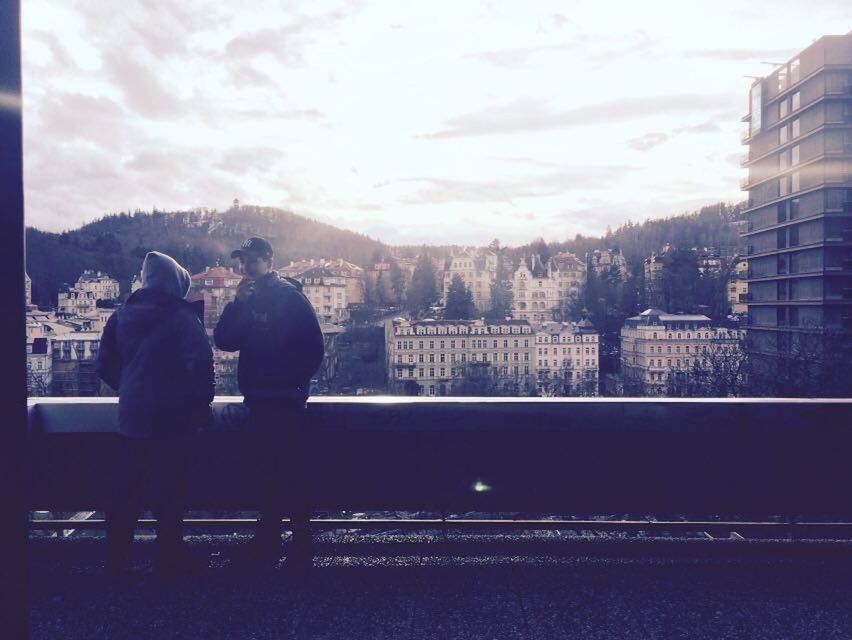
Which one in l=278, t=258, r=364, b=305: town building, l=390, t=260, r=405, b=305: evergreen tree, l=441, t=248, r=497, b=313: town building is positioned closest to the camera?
l=278, t=258, r=364, b=305: town building

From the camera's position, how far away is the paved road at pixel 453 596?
304cm

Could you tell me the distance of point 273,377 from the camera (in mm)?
3729

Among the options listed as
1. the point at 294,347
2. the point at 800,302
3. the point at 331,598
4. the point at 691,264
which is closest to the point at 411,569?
the point at 331,598

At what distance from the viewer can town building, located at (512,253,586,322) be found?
13.1 m

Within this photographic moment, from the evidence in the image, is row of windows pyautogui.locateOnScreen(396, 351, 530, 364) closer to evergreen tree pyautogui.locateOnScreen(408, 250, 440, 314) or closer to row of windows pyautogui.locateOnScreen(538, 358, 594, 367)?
row of windows pyautogui.locateOnScreen(538, 358, 594, 367)

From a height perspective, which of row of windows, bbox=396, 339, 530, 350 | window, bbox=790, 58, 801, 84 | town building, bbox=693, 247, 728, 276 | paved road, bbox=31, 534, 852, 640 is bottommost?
paved road, bbox=31, 534, 852, 640

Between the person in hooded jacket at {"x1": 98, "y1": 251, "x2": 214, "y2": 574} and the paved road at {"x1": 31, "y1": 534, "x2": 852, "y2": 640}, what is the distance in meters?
0.23

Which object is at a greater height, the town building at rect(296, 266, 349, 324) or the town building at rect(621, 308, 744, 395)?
the town building at rect(296, 266, 349, 324)

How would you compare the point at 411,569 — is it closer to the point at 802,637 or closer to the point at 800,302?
the point at 802,637

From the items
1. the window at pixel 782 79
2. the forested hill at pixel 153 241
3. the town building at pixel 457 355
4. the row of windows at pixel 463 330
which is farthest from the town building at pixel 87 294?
the window at pixel 782 79

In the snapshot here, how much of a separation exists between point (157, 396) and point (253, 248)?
3.07 feet

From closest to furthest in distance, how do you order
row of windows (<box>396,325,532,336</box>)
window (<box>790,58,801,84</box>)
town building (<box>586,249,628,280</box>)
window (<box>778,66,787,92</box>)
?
1. row of windows (<box>396,325,532,336</box>)
2. town building (<box>586,249,628,280</box>)
3. window (<box>790,58,801,84</box>)
4. window (<box>778,66,787,92</box>)

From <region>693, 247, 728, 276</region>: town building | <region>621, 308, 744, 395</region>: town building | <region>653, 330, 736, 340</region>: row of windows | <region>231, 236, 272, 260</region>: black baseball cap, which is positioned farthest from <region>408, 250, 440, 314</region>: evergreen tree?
<region>693, 247, 728, 276</region>: town building

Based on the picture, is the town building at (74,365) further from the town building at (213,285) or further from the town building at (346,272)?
the town building at (346,272)
